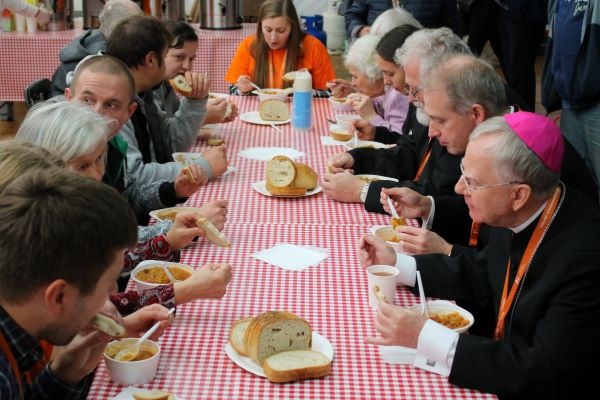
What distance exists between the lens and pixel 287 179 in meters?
3.68

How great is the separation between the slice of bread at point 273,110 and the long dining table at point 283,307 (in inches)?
43.1

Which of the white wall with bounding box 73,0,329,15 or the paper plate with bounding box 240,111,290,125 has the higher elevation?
the white wall with bounding box 73,0,329,15

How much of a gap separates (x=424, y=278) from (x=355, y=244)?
488mm

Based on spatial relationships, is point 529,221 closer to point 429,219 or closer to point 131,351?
point 429,219

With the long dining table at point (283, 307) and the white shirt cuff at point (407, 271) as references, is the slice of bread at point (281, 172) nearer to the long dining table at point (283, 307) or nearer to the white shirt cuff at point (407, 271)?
the long dining table at point (283, 307)

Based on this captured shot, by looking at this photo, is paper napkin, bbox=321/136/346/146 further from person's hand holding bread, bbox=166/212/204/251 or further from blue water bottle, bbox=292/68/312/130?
person's hand holding bread, bbox=166/212/204/251

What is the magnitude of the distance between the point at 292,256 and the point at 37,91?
2.43 metres

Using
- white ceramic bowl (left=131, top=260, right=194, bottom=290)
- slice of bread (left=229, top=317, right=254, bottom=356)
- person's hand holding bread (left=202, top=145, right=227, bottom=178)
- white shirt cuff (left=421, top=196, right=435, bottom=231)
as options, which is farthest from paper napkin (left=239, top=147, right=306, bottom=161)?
slice of bread (left=229, top=317, right=254, bottom=356)

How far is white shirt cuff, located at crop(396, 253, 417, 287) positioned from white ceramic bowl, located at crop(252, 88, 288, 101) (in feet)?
9.92

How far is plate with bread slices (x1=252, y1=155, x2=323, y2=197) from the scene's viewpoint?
145 inches

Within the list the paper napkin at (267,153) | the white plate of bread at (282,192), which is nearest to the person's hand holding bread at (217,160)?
the white plate of bread at (282,192)

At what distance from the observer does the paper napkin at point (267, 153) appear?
4.36 m

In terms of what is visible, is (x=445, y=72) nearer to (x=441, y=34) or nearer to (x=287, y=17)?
(x=441, y=34)

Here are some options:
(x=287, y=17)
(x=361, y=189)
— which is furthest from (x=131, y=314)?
(x=287, y=17)
